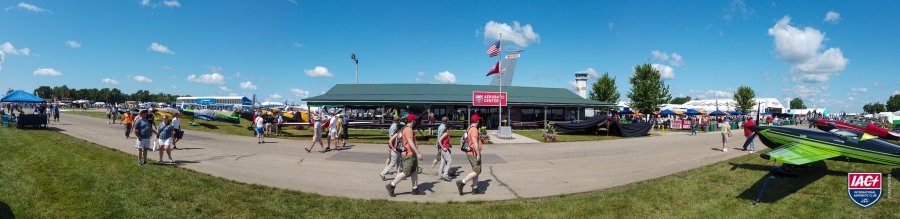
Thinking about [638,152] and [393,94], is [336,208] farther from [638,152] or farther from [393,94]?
[393,94]

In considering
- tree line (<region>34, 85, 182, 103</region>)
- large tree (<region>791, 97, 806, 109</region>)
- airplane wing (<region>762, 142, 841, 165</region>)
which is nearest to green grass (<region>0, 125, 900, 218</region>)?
airplane wing (<region>762, 142, 841, 165</region>)

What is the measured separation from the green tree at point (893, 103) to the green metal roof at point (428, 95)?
473ft

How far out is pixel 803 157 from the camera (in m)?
6.61

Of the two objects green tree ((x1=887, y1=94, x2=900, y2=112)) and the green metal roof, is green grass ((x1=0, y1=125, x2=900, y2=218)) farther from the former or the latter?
green tree ((x1=887, y1=94, x2=900, y2=112))

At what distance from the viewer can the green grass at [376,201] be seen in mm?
5789

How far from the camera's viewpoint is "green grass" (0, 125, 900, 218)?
579 centimetres

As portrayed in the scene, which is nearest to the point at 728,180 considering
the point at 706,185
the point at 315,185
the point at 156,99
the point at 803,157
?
the point at 706,185

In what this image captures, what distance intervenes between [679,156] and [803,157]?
25.5 ft

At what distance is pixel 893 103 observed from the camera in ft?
388

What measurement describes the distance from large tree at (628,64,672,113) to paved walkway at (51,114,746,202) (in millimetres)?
33086

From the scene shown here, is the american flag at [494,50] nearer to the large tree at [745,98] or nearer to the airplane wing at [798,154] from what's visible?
the airplane wing at [798,154]

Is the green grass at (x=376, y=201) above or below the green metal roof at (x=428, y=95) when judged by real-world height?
below

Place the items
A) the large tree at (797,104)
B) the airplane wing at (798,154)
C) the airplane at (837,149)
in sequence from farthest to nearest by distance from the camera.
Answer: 1. the large tree at (797,104)
2. the airplane at (837,149)
3. the airplane wing at (798,154)

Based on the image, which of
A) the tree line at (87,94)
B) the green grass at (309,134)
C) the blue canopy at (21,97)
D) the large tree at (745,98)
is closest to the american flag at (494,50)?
the green grass at (309,134)
